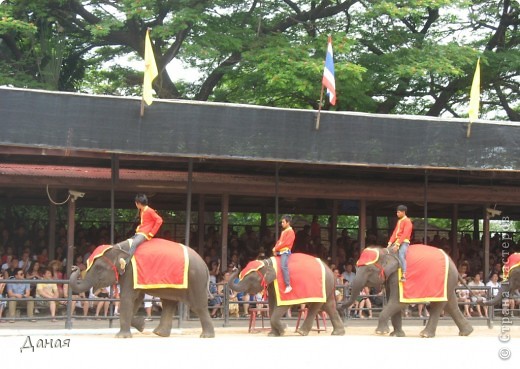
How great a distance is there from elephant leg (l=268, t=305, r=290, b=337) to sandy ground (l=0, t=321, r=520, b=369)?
26 cm

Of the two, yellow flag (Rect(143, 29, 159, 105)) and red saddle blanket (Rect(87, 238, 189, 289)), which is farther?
yellow flag (Rect(143, 29, 159, 105))

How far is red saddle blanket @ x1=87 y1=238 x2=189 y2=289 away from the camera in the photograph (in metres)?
14.6

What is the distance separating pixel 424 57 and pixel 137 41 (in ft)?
28.2

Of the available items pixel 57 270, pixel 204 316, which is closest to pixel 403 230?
A: pixel 204 316

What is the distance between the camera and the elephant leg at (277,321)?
628 inches

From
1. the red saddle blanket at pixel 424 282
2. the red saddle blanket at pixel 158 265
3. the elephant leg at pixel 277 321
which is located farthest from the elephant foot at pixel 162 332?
the red saddle blanket at pixel 424 282

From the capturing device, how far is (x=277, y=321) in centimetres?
1600

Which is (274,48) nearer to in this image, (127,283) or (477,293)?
(477,293)

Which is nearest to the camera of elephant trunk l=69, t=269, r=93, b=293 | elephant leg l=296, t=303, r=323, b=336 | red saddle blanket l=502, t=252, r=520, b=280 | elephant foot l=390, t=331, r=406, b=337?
elephant trunk l=69, t=269, r=93, b=293


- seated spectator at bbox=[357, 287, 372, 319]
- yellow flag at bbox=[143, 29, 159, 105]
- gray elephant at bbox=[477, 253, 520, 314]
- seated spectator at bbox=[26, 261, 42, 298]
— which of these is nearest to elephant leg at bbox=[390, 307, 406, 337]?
seated spectator at bbox=[357, 287, 372, 319]

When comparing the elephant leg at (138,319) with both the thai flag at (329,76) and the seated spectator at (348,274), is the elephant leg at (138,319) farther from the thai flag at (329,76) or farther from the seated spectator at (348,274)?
the seated spectator at (348,274)

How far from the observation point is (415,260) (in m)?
16.5

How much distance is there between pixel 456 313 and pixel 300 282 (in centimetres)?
324

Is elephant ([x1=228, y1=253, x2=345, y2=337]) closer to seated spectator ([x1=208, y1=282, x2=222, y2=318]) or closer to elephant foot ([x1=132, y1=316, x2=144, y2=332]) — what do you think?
elephant foot ([x1=132, y1=316, x2=144, y2=332])
